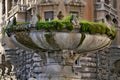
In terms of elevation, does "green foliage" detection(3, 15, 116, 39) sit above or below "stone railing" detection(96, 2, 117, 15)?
above

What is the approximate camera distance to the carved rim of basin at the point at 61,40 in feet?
50.2

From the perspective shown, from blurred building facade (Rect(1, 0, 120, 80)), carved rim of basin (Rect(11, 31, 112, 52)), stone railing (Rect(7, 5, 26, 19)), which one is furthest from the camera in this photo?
stone railing (Rect(7, 5, 26, 19))

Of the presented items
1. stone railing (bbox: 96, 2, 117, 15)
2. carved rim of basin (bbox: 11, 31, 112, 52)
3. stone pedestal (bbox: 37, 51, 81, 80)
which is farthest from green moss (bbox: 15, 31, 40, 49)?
stone railing (bbox: 96, 2, 117, 15)

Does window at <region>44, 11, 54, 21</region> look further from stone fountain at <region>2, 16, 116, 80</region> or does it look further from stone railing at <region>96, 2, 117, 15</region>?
stone fountain at <region>2, 16, 116, 80</region>

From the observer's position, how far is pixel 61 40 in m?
15.2

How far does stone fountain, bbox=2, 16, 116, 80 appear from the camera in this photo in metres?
15.4

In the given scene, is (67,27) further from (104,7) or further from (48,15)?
(104,7)

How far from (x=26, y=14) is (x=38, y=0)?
86.4 inches

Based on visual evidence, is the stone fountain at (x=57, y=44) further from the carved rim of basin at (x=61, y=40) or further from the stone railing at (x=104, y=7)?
→ the stone railing at (x=104, y=7)

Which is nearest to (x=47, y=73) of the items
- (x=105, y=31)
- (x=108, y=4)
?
(x=105, y=31)

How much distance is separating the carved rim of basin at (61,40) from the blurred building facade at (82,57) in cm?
1431

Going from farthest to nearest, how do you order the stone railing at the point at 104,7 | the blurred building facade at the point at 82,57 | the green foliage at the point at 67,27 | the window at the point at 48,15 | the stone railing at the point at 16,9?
the stone railing at the point at 16,9 < the stone railing at the point at 104,7 < the window at the point at 48,15 < the blurred building facade at the point at 82,57 < the green foliage at the point at 67,27

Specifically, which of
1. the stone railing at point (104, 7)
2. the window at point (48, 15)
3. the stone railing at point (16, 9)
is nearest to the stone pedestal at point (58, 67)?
the window at point (48, 15)

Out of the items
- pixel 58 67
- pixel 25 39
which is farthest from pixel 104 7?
pixel 25 39
